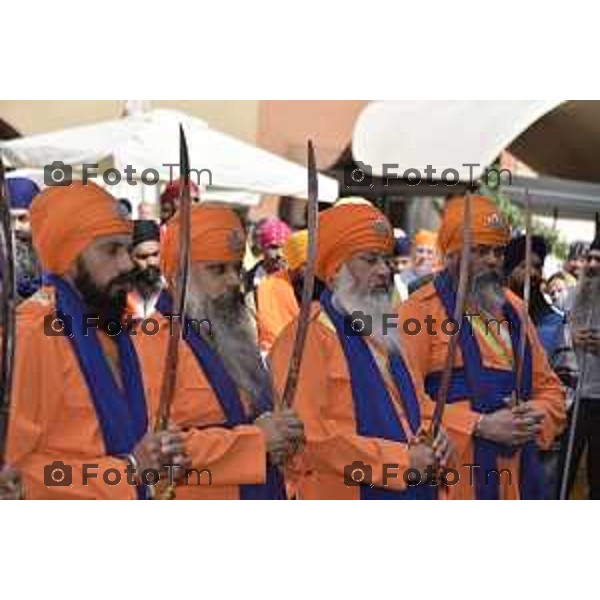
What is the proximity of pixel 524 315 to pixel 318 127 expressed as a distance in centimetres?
1692

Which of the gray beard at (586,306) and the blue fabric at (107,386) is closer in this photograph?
the blue fabric at (107,386)

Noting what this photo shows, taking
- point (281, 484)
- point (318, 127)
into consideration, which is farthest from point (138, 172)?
point (318, 127)

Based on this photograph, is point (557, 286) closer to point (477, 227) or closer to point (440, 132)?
point (440, 132)

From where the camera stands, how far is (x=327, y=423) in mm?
5027

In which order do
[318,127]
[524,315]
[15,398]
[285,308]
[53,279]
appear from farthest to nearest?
1. [318,127]
2. [285,308]
3. [524,315]
4. [53,279]
5. [15,398]

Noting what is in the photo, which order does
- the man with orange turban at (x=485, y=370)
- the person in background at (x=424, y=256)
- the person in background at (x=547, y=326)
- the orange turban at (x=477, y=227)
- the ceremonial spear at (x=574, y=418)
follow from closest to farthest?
the man with orange turban at (x=485, y=370) → the orange turban at (x=477, y=227) → the person in background at (x=547, y=326) → the ceremonial spear at (x=574, y=418) → the person in background at (x=424, y=256)

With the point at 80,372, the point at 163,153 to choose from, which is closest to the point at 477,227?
the point at 80,372

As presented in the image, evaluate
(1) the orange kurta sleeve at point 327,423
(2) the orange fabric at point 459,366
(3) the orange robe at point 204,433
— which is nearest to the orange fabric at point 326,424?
(1) the orange kurta sleeve at point 327,423

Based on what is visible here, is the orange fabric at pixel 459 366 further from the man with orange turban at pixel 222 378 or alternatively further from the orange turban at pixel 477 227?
the man with orange turban at pixel 222 378

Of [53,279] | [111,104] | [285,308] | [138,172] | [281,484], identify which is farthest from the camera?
[111,104]

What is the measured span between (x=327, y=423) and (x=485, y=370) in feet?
3.43

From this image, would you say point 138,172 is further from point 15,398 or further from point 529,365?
point 15,398

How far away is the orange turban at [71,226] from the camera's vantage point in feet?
14.5

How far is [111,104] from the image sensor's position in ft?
63.6
